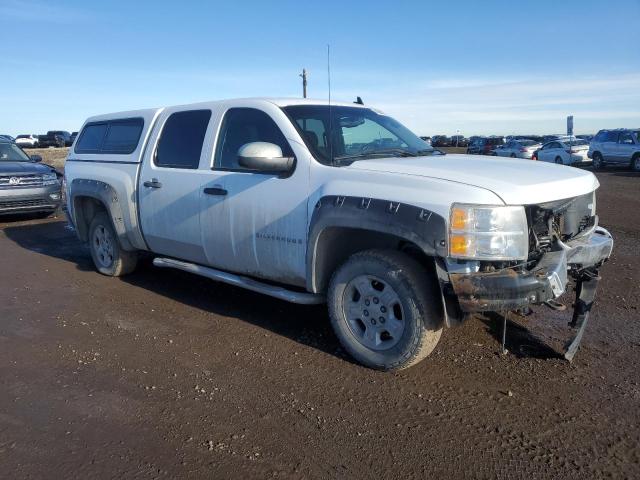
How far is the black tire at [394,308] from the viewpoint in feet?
12.1

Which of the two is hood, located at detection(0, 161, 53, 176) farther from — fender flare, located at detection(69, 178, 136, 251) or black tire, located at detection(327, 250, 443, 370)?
black tire, located at detection(327, 250, 443, 370)

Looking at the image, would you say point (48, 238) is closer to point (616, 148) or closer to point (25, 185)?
point (25, 185)

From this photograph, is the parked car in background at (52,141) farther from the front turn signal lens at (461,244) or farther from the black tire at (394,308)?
the front turn signal lens at (461,244)

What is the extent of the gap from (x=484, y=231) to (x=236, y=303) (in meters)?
2.93

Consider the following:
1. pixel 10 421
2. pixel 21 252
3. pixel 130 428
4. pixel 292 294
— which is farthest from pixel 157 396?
pixel 21 252

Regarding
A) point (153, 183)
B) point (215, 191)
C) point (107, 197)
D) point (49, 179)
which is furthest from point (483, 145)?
point (215, 191)

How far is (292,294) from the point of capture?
4352 mm

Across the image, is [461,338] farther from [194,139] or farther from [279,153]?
[194,139]

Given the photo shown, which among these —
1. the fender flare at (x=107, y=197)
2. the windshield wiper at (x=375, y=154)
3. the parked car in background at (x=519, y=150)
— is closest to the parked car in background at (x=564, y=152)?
the parked car in background at (x=519, y=150)

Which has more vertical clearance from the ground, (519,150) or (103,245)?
(519,150)

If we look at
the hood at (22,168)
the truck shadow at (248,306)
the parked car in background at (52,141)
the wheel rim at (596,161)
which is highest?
the parked car in background at (52,141)

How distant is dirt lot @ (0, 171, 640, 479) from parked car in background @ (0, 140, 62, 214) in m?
6.10

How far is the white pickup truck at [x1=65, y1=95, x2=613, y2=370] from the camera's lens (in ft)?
11.3

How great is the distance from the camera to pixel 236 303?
18.3 ft
